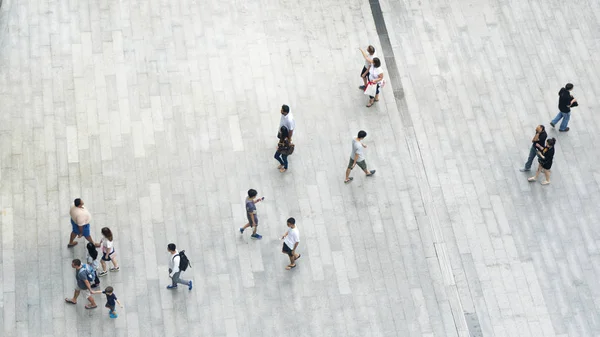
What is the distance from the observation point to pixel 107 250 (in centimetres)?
1881

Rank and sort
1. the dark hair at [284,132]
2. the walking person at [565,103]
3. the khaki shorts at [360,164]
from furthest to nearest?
the walking person at [565,103], the khaki shorts at [360,164], the dark hair at [284,132]

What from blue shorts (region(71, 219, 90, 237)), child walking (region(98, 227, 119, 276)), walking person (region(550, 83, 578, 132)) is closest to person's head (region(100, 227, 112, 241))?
child walking (region(98, 227, 119, 276))

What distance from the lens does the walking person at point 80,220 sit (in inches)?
735

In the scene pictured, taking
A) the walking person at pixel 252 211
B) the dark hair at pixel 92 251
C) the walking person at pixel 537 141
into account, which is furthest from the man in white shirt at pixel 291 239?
the walking person at pixel 537 141

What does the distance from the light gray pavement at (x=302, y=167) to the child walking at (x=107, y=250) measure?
309 millimetres

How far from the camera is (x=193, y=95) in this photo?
22.3m

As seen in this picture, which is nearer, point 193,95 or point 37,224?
point 37,224

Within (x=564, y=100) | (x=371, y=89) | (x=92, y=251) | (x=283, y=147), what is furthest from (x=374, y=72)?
(x=92, y=251)

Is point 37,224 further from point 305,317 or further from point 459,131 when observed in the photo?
point 459,131

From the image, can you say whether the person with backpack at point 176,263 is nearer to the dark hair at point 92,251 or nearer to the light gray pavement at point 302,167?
the light gray pavement at point 302,167

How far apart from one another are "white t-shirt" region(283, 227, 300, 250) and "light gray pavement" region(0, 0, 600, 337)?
99 centimetres

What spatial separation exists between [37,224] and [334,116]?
7.67 meters

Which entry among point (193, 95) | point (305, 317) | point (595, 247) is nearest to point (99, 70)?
point (193, 95)

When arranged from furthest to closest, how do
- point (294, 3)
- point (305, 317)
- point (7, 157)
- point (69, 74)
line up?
1. point (294, 3)
2. point (69, 74)
3. point (7, 157)
4. point (305, 317)
